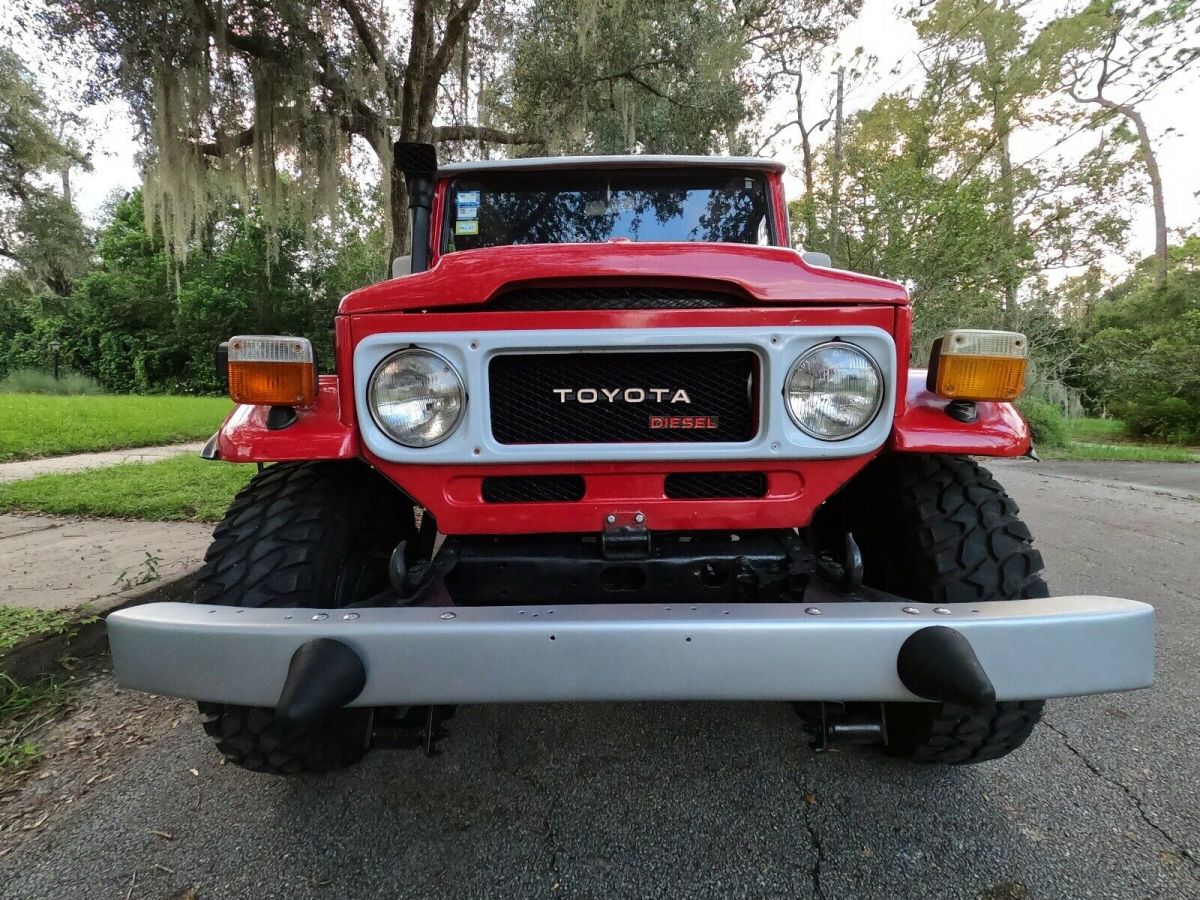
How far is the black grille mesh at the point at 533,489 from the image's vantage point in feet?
5.24

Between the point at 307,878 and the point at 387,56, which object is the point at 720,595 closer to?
the point at 307,878

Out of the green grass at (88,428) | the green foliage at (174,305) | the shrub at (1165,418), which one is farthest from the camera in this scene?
the green foliage at (174,305)

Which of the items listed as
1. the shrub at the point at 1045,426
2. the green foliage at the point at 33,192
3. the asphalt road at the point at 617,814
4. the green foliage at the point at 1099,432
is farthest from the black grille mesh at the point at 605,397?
the green foliage at the point at 33,192

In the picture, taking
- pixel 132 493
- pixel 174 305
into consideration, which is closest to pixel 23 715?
pixel 132 493

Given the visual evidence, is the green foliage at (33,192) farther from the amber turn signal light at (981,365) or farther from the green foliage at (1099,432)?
the green foliage at (1099,432)

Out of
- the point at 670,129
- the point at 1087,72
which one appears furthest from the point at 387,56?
the point at 1087,72

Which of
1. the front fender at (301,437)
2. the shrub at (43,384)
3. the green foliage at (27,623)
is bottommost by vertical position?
the green foliage at (27,623)

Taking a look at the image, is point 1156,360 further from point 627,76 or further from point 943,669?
point 943,669

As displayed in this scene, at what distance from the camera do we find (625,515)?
1.56 meters

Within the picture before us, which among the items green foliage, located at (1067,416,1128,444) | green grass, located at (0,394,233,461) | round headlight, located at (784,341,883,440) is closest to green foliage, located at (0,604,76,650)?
round headlight, located at (784,341,883,440)

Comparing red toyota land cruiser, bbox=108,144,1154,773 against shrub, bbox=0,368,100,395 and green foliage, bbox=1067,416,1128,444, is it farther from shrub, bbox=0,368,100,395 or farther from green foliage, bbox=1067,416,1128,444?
shrub, bbox=0,368,100,395

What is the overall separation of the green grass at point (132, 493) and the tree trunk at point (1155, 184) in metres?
25.9

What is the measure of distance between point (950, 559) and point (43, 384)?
26.0m

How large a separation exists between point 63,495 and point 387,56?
6.25m
